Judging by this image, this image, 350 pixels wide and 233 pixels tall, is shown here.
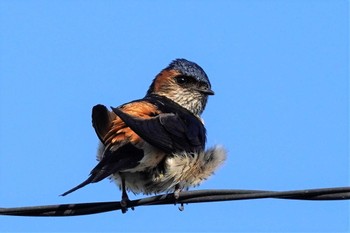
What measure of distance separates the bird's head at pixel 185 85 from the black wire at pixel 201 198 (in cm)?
229

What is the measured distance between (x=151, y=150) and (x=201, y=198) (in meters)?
1.18

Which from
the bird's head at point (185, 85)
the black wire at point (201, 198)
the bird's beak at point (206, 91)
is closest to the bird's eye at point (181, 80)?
the bird's head at point (185, 85)

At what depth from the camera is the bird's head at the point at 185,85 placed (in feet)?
21.6

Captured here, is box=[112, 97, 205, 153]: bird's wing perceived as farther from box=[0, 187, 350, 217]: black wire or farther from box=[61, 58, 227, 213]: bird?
box=[0, 187, 350, 217]: black wire

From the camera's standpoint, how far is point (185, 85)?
667 centimetres

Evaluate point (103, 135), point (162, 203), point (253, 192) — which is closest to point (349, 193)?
point (253, 192)

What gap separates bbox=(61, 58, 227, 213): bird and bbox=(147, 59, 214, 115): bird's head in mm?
744

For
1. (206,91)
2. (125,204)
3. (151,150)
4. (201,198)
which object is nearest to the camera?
(201,198)

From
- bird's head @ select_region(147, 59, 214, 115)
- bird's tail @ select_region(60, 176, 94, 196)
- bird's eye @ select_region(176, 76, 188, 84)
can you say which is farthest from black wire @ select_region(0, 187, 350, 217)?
bird's eye @ select_region(176, 76, 188, 84)

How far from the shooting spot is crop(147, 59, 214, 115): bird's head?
21.6 feet

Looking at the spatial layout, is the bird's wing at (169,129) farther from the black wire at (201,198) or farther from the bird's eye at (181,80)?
the bird's eye at (181,80)

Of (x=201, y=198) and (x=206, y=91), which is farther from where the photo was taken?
(x=206, y=91)

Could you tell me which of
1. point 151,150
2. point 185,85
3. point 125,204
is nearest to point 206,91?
point 185,85

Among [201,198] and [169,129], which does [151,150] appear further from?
[201,198]
